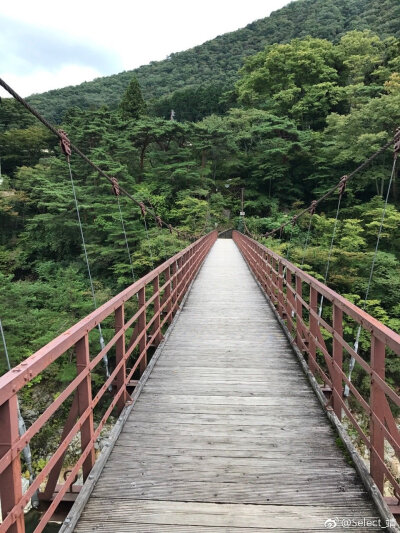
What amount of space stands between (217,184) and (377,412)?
30.2 m

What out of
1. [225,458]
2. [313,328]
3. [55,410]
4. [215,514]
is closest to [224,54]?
[313,328]

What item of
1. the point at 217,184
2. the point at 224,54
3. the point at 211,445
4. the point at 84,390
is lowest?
the point at 211,445

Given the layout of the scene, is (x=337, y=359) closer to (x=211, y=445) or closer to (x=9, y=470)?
(x=211, y=445)

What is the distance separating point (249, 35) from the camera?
76.4m

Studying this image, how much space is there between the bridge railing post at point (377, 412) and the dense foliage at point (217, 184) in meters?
9.04

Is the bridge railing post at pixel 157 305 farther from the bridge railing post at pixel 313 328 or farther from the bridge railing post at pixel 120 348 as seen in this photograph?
the bridge railing post at pixel 313 328

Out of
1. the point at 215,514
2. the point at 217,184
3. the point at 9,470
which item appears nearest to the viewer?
the point at 9,470

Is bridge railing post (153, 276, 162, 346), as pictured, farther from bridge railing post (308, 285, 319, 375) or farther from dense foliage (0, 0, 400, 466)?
dense foliage (0, 0, 400, 466)

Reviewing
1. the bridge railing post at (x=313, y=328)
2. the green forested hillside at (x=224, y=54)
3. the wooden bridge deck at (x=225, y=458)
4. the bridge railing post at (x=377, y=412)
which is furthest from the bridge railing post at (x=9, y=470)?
the green forested hillside at (x=224, y=54)

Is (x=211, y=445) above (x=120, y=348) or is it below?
below

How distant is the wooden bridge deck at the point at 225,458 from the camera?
6.24ft

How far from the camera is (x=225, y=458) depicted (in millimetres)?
2396

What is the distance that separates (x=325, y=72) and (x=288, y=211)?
48.9 feet

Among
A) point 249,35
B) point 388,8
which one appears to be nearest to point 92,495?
point 388,8
